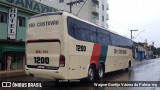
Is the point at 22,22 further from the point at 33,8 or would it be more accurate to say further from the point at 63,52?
the point at 63,52

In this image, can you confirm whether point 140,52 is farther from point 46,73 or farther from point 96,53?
point 46,73

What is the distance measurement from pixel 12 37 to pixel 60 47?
1062cm

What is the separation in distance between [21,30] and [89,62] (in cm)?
1121

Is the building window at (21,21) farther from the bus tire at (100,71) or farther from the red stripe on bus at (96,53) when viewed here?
the bus tire at (100,71)

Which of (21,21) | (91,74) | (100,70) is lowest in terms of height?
(91,74)

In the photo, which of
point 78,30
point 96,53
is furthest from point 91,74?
point 78,30

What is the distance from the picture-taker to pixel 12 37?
67.2 feet

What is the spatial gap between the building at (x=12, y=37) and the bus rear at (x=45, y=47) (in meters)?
7.30

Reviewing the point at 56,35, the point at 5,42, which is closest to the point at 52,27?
the point at 56,35

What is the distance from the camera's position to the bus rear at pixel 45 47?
1109cm

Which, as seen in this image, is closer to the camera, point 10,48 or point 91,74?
point 91,74

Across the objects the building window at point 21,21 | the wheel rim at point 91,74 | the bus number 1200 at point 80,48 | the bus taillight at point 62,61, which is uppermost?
the building window at point 21,21

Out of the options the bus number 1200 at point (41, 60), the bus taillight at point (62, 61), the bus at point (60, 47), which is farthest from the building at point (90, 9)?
the bus taillight at point (62, 61)

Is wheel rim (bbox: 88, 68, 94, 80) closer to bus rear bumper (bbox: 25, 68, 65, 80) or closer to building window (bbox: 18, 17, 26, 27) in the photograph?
bus rear bumper (bbox: 25, 68, 65, 80)
